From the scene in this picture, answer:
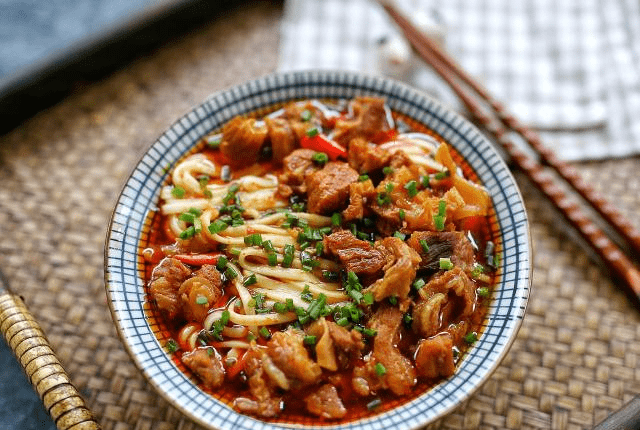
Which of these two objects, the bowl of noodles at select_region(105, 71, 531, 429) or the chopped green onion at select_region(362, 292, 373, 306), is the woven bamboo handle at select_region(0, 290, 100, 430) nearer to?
the bowl of noodles at select_region(105, 71, 531, 429)

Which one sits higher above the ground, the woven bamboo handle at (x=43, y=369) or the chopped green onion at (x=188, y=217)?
the chopped green onion at (x=188, y=217)

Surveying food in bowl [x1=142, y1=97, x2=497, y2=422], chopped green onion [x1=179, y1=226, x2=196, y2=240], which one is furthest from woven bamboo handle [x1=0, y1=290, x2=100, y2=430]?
chopped green onion [x1=179, y1=226, x2=196, y2=240]

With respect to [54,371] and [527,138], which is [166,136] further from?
[527,138]

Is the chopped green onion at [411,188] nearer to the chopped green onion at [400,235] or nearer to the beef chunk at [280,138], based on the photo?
the chopped green onion at [400,235]

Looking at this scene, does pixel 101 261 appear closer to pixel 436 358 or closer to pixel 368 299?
pixel 368 299

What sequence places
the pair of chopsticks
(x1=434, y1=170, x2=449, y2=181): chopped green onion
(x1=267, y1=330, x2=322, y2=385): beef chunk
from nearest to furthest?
A: 1. (x1=267, y1=330, x2=322, y2=385): beef chunk
2. (x1=434, y1=170, x2=449, y2=181): chopped green onion
3. the pair of chopsticks

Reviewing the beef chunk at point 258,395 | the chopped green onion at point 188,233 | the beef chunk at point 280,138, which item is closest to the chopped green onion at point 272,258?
the chopped green onion at point 188,233
